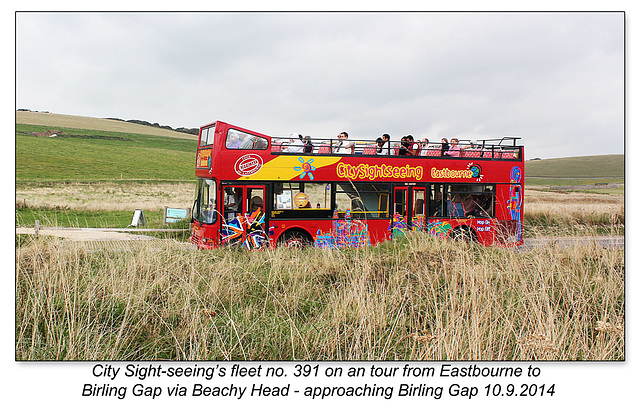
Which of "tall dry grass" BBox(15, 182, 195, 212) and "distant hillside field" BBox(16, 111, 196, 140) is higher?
"distant hillside field" BBox(16, 111, 196, 140)

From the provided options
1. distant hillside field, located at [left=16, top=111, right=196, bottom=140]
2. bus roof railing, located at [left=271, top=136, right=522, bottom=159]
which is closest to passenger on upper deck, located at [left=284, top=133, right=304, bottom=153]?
bus roof railing, located at [left=271, top=136, right=522, bottom=159]

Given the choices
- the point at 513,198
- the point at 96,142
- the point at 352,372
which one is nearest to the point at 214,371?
the point at 352,372

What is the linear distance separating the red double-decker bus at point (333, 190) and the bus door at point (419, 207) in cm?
3

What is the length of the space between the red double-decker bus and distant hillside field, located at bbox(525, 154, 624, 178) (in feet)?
236

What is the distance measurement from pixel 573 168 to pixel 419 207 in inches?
3477

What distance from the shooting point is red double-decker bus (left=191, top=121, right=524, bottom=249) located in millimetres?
11508

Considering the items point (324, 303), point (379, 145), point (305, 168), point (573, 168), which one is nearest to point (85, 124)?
point (305, 168)

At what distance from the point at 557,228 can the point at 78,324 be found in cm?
792

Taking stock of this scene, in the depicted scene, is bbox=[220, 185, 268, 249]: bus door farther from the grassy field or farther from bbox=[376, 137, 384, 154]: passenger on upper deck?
bbox=[376, 137, 384, 154]: passenger on upper deck

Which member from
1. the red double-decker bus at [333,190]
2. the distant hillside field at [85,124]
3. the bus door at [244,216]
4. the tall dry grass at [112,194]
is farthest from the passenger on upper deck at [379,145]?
the distant hillside field at [85,124]

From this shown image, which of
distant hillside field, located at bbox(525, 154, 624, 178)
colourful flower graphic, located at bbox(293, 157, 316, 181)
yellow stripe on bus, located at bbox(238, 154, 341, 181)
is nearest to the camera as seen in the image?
yellow stripe on bus, located at bbox(238, 154, 341, 181)

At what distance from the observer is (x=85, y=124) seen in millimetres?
93250

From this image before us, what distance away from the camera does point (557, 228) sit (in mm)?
8406

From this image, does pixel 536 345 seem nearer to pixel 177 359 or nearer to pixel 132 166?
pixel 177 359
